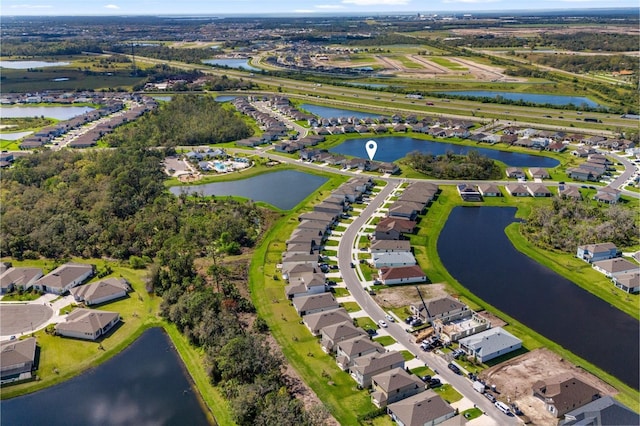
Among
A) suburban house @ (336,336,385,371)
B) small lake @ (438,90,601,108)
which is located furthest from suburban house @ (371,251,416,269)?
small lake @ (438,90,601,108)

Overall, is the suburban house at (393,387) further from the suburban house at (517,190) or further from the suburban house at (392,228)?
the suburban house at (517,190)

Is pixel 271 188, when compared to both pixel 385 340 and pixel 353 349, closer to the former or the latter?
pixel 385 340

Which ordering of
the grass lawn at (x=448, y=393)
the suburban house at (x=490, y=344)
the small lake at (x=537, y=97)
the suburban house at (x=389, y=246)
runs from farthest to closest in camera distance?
the small lake at (x=537, y=97), the suburban house at (x=389, y=246), the suburban house at (x=490, y=344), the grass lawn at (x=448, y=393)

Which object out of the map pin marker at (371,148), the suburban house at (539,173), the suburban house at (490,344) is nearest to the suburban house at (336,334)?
the suburban house at (490,344)

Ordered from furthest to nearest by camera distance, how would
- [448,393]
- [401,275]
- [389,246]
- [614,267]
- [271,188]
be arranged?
1. [271,188]
2. [389,246]
3. [614,267]
4. [401,275]
5. [448,393]

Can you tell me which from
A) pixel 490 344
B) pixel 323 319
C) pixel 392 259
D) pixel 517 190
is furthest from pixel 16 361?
pixel 517 190

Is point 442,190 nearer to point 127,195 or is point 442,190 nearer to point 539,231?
point 539,231
